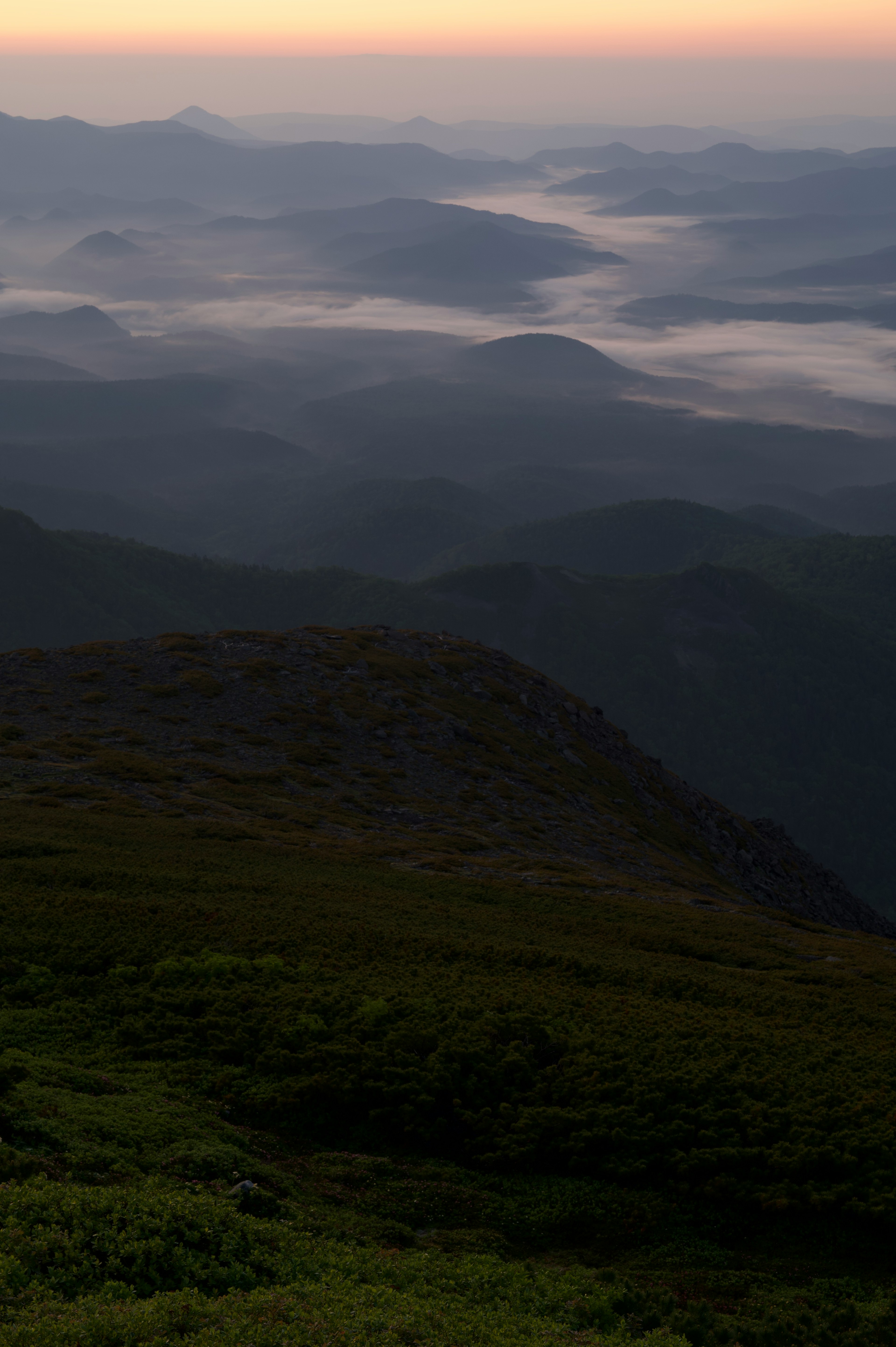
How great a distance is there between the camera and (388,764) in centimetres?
6028

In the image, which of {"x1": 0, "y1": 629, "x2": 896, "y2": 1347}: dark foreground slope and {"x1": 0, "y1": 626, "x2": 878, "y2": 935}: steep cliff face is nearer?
{"x1": 0, "y1": 629, "x2": 896, "y2": 1347}: dark foreground slope

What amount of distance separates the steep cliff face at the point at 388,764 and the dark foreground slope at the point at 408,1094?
3.15ft

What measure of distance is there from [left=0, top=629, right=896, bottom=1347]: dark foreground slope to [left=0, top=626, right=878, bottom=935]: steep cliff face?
959 millimetres

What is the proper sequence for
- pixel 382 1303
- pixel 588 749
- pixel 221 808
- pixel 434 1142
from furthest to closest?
pixel 588 749 → pixel 221 808 → pixel 434 1142 → pixel 382 1303

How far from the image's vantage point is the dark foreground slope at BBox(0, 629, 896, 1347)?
47.9ft

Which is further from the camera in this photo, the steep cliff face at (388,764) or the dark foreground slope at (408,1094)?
the steep cliff face at (388,764)

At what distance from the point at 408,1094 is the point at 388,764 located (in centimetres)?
3906

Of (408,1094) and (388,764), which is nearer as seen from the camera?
(408,1094)

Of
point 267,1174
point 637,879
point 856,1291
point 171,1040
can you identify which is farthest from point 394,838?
point 856,1291

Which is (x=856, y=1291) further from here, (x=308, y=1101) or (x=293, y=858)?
(x=293, y=858)

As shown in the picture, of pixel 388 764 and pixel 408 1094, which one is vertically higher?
pixel 388 764

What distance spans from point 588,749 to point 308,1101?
57214 mm

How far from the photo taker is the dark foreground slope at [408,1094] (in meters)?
14.6

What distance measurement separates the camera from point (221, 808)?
46906 millimetres
